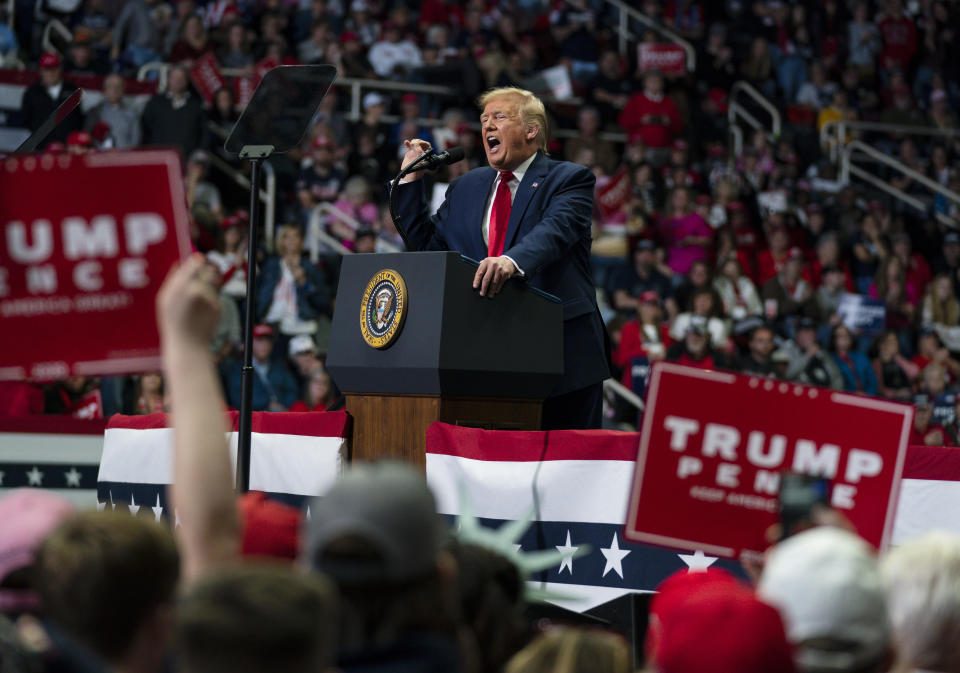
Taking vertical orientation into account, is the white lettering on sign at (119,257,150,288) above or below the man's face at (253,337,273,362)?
above

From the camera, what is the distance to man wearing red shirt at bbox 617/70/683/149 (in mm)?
14719

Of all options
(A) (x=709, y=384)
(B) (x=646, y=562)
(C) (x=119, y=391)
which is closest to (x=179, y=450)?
(A) (x=709, y=384)

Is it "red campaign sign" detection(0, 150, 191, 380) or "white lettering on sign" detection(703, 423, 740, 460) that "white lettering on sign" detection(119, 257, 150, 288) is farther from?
"white lettering on sign" detection(703, 423, 740, 460)

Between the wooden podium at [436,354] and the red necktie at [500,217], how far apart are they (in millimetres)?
388

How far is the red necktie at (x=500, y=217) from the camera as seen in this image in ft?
16.4

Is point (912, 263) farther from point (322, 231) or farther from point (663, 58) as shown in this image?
point (322, 231)

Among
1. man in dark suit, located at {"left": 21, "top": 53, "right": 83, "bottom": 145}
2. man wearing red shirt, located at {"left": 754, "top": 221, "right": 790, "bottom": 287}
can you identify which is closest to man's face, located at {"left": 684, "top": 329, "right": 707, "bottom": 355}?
man wearing red shirt, located at {"left": 754, "top": 221, "right": 790, "bottom": 287}

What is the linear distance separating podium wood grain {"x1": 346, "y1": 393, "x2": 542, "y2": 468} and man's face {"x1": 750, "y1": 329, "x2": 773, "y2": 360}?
6693 mm

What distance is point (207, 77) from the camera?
12602 millimetres

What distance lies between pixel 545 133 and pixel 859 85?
13.4m

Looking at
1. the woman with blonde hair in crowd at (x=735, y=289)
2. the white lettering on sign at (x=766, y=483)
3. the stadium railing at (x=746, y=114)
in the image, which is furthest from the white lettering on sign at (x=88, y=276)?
the stadium railing at (x=746, y=114)

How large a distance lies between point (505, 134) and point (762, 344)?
661 cm

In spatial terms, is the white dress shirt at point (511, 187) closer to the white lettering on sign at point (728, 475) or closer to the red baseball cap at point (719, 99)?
the white lettering on sign at point (728, 475)

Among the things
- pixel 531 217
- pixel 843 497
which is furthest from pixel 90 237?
pixel 531 217
